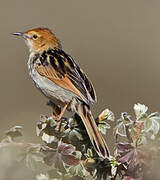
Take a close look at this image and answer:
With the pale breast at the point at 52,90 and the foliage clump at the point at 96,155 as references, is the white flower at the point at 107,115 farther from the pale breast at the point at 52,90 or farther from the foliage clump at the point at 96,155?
the pale breast at the point at 52,90

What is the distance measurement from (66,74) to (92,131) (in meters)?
1.66

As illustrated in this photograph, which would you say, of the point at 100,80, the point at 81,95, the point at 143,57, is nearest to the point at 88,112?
the point at 81,95

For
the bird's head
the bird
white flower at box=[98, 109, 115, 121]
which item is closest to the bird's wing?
the bird

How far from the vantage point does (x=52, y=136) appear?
233 centimetres

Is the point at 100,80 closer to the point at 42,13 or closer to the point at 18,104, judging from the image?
the point at 18,104

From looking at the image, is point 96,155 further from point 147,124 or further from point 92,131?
point 92,131

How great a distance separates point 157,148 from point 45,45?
10.5 feet

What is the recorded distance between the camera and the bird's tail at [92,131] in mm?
2400

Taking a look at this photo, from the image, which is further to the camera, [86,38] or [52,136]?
[86,38]

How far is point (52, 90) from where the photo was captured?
172 inches

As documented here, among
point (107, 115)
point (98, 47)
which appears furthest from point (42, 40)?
point (98, 47)

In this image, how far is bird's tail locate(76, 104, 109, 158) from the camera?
7.88ft

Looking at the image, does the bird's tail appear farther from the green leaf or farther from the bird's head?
the bird's head

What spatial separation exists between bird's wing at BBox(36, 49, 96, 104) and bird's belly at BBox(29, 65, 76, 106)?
0.03 meters
